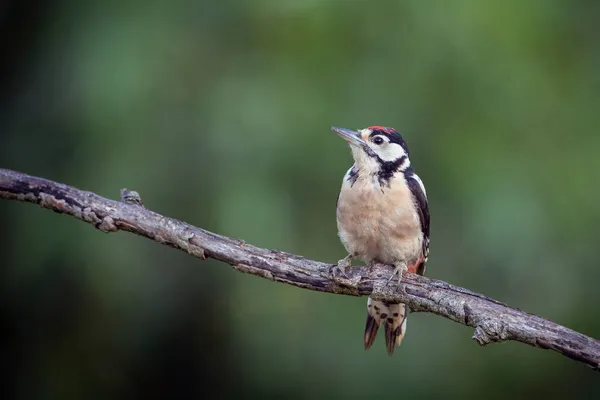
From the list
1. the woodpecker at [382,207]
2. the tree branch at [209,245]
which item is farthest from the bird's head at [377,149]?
the tree branch at [209,245]

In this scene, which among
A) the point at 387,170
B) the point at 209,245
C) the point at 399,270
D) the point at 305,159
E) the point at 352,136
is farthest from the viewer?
the point at 305,159

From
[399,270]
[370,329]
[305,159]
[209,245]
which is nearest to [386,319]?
[370,329]

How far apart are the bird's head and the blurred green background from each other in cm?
141

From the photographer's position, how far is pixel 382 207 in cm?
449

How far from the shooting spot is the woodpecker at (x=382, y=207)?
448cm

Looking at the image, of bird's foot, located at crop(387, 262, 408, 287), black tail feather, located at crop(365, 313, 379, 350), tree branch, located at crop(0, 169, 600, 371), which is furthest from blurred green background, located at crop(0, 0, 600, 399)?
tree branch, located at crop(0, 169, 600, 371)

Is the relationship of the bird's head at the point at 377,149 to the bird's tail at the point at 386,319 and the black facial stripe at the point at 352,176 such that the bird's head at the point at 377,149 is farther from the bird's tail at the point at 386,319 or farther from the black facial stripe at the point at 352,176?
the bird's tail at the point at 386,319

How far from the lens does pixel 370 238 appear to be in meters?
4.47

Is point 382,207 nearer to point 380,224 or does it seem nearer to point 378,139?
point 380,224

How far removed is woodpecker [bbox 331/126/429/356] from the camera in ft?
14.7

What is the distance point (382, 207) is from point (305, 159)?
1.86 metres

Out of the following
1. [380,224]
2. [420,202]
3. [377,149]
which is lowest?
[380,224]

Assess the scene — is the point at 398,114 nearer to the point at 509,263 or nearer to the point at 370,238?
the point at 509,263

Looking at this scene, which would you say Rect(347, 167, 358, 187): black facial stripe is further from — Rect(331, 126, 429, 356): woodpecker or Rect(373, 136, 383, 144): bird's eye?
Rect(373, 136, 383, 144): bird's eye
